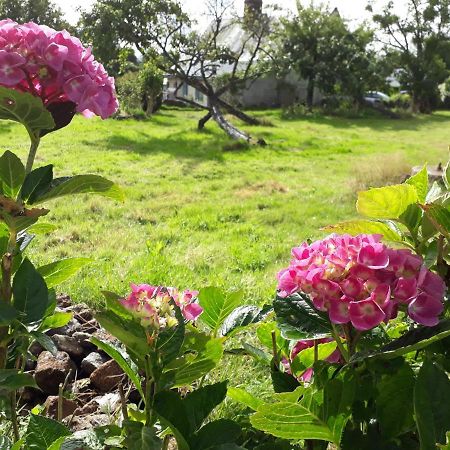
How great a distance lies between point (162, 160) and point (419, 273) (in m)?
9.89

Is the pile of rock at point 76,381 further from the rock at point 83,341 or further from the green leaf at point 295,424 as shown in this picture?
the green leaf at point 295,424

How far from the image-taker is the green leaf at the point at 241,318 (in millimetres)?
1244

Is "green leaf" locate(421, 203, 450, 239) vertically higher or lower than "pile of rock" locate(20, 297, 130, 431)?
higher

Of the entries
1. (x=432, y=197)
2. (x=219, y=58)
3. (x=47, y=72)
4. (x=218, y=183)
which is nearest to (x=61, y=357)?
(x=47, y=72)

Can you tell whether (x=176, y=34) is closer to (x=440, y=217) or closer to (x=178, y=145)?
(x=178, y=145)

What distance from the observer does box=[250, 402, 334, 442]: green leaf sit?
0.92 m

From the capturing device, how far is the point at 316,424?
949 mm

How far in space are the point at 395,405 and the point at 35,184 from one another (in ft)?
2.54

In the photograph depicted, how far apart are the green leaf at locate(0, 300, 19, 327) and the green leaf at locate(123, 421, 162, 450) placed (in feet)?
0.84

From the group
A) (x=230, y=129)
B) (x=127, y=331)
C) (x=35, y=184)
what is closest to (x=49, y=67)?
(x=35, y=184)

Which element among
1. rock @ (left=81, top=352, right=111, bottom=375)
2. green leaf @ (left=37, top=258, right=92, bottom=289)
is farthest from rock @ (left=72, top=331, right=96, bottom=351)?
green leaf @ (left=37, top=258, right=92, bottom=289)

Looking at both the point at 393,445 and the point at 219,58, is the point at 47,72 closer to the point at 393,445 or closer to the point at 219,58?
the point at 393,445

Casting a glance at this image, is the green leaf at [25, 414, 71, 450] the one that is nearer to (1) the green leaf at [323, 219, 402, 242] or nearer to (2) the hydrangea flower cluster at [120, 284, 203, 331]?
(2) the hydrangea flower cluster at [120, 284, 203, 331]

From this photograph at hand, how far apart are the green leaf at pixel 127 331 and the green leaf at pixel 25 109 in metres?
0.38
